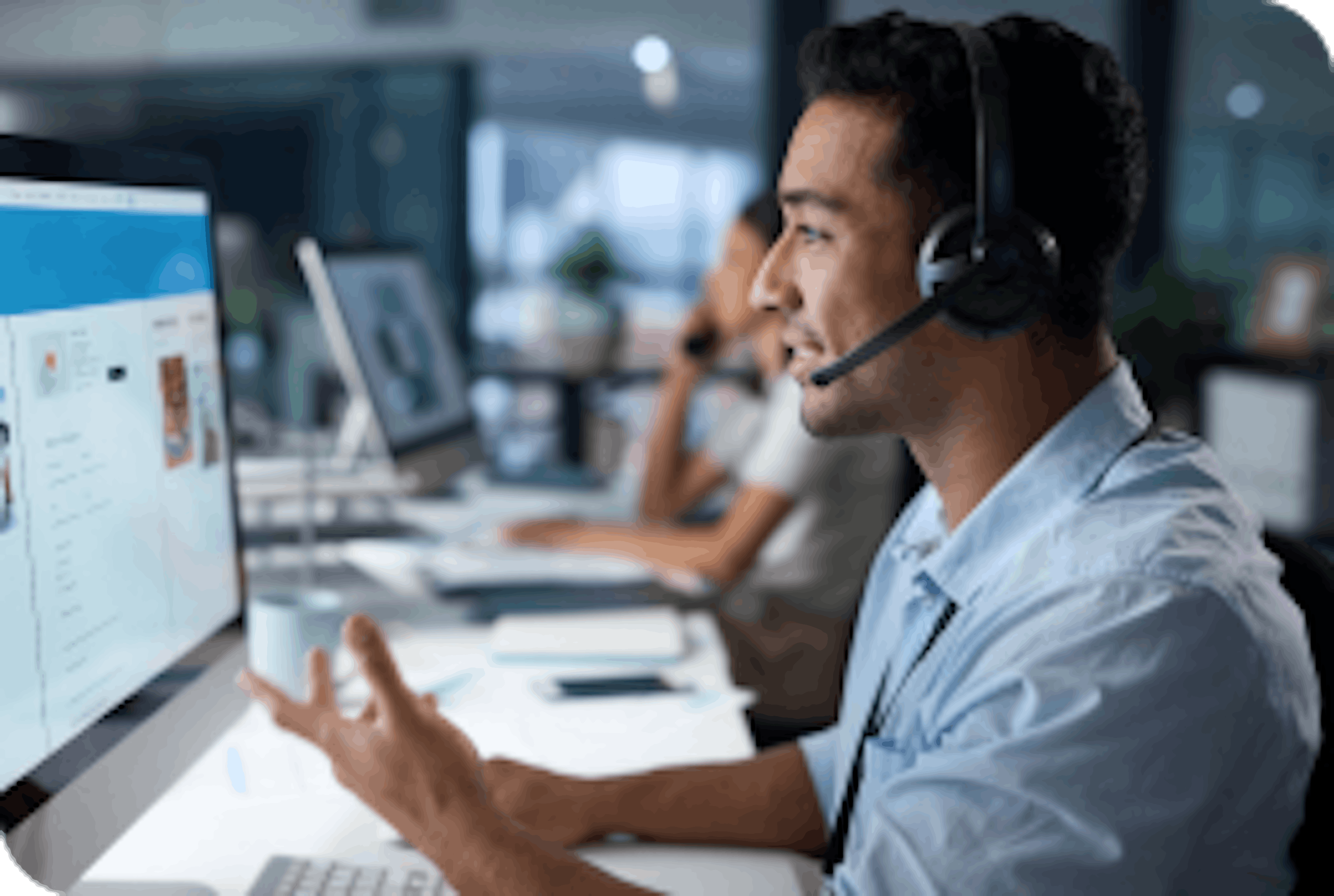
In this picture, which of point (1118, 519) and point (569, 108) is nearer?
point (1118, 519)

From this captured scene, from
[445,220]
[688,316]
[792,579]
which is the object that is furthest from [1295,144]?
[445,220]

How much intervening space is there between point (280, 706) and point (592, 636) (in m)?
0.65

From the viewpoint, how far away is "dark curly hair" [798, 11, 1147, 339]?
2.65ft

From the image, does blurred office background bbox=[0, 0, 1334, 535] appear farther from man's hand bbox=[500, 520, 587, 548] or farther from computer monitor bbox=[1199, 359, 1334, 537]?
man's hand bbox=[500, 520, 587, 548]

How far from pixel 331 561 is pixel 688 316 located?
126cm

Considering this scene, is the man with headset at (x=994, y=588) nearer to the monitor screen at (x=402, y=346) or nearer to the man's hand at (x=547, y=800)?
the man's hand at (x=547, y=800)

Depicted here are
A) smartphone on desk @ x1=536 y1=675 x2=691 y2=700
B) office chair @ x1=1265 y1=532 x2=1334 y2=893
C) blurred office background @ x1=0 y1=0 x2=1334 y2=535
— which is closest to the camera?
office chair @ x1=1265 y1=532 x2=1334 y2=893

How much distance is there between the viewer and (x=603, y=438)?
431cm

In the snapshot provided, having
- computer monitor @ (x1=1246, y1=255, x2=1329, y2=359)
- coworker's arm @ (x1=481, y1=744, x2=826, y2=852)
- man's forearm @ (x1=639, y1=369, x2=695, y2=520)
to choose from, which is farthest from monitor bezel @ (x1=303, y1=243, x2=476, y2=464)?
computer monitor @ (x1=1246, y1=255, x2=1329, y2=359)

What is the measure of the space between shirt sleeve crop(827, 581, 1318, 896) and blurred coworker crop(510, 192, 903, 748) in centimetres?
120

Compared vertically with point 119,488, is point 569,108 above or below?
above

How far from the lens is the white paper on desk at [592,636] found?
140cm

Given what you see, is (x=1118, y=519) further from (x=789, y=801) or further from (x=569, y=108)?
(x=569, y=108)

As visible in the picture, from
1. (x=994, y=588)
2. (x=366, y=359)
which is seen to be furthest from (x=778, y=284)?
(x=366, y=359)
